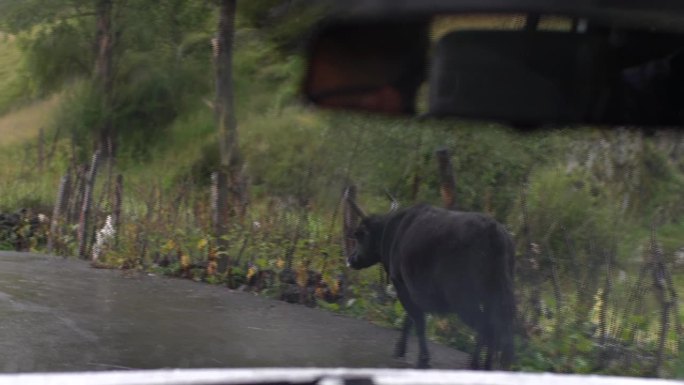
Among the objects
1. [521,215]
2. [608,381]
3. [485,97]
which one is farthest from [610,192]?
[608,381]

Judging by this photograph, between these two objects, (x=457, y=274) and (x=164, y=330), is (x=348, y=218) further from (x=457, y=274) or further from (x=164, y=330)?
(x=164, y=330)

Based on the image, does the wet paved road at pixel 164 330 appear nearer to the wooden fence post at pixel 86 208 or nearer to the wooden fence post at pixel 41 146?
the wooden fence post at pixel 86 208

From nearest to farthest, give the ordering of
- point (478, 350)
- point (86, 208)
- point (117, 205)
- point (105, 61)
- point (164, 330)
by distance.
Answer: point (478, 350)
point (164, 330)
point (105, 61)
point (117, 205)
point (86, 208)

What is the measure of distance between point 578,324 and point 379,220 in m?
1.31

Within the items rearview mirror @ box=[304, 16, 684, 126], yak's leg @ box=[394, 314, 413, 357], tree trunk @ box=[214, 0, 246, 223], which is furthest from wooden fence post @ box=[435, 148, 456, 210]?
tree trunk @ box=[214, 0, 246, 223]

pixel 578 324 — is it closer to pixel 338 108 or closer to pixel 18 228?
pixel 338 108

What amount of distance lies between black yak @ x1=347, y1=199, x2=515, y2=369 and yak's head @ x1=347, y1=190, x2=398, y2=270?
159mm

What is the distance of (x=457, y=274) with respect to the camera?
4.95 metres

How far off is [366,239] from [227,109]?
1.24 meters

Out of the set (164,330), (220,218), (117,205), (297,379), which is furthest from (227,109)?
(297,379)

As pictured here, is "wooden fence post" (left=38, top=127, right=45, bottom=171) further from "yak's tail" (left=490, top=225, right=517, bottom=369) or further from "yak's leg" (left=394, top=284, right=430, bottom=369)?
"yak's tail" (left=490, top=225, right=517, bottom=369)

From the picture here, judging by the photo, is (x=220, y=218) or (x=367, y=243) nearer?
(x=367, y=243)

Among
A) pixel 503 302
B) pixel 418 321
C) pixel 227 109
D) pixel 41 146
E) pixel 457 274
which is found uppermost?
pixel 227 109

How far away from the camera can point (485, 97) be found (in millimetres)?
4273
